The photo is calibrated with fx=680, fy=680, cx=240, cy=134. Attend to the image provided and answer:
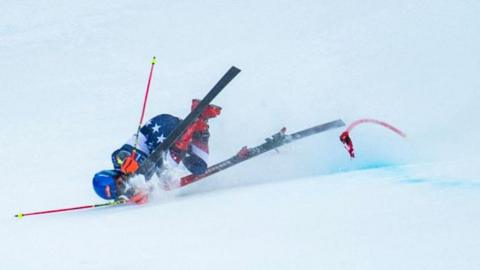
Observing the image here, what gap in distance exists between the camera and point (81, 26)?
418 inches

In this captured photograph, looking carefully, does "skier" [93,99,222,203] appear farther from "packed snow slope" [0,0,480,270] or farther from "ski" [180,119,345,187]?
"packed snow slope" [0,0,480,270]

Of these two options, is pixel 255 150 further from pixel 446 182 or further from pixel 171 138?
pixel 446 182

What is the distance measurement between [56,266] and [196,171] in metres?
2.09

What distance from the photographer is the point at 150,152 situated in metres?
5.48

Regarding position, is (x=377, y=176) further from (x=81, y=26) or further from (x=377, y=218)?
(x=81, y=26)

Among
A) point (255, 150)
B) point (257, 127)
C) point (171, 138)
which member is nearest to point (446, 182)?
point (255, 150)

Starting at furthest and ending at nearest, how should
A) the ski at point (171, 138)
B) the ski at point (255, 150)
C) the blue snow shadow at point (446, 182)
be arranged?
the ski at point (255, 150) < the ski at point (171, 138) < the blue snow shadow at point (446, 182)

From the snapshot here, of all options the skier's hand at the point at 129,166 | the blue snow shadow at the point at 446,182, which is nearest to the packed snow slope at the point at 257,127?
the blue snow shadow at the point at 446,182

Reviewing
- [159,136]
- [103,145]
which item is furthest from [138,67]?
[159,136]

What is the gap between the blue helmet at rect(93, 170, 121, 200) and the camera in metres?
5.00

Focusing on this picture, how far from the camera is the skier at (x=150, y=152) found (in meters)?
5.03

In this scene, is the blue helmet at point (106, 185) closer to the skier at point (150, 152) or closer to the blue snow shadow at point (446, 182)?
the skier at point (150, 152)

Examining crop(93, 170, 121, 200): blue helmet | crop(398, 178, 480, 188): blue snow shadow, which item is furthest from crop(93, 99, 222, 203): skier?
crop(398, 178, 480, 188): blue snow shadow

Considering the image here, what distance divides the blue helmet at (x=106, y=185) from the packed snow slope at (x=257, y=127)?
7.4 inches
